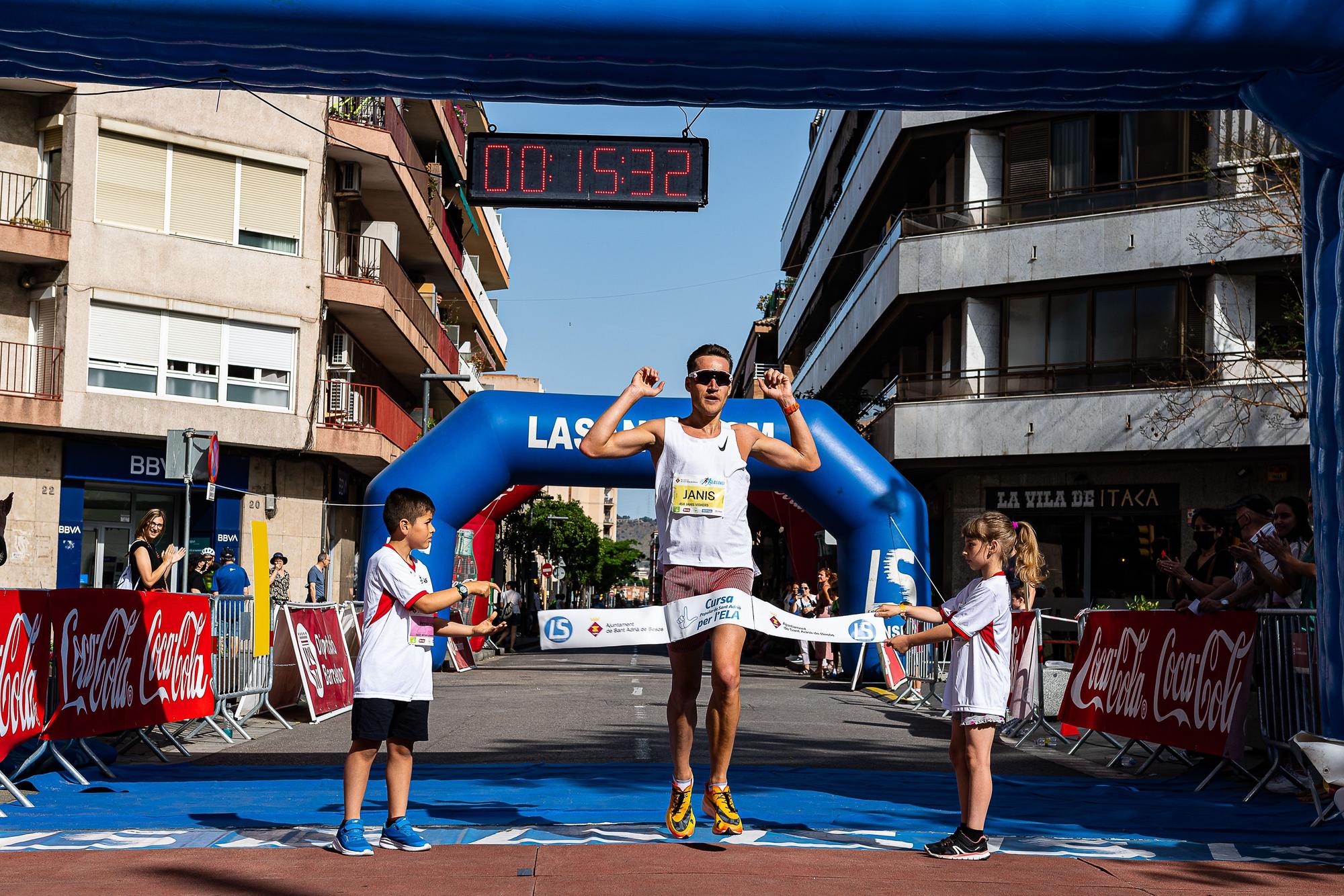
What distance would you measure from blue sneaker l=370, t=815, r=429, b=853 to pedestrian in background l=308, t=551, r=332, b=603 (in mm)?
17221

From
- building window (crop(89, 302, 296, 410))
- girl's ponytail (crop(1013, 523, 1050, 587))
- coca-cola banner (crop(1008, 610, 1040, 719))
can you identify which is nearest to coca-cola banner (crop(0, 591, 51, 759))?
girl's ponytail (crop(1013, 523, 1050, 587))

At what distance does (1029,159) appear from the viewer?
2933cm

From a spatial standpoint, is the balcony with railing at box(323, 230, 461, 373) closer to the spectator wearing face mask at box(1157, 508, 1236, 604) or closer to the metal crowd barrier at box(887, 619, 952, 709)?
the metal crowd barrier at box(887, 619, 952, 709)

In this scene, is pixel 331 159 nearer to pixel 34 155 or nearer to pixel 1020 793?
pixel 34 155

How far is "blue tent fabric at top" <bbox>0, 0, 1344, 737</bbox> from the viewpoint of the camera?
270 inches

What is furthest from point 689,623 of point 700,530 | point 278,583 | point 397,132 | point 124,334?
point 397,132

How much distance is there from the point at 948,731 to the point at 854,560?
749cm

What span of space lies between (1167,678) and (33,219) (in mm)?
23395

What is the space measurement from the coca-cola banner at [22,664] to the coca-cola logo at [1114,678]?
749 centimetres

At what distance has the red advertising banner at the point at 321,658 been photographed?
535 inches

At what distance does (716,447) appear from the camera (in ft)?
21.8

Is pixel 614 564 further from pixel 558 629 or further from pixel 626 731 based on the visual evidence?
pixel 558 629

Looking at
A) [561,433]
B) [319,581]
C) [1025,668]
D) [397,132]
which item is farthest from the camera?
[397,132]

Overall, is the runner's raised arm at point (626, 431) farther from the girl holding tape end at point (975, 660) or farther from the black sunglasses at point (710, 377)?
the girl holding tape end at point (975, 660)
